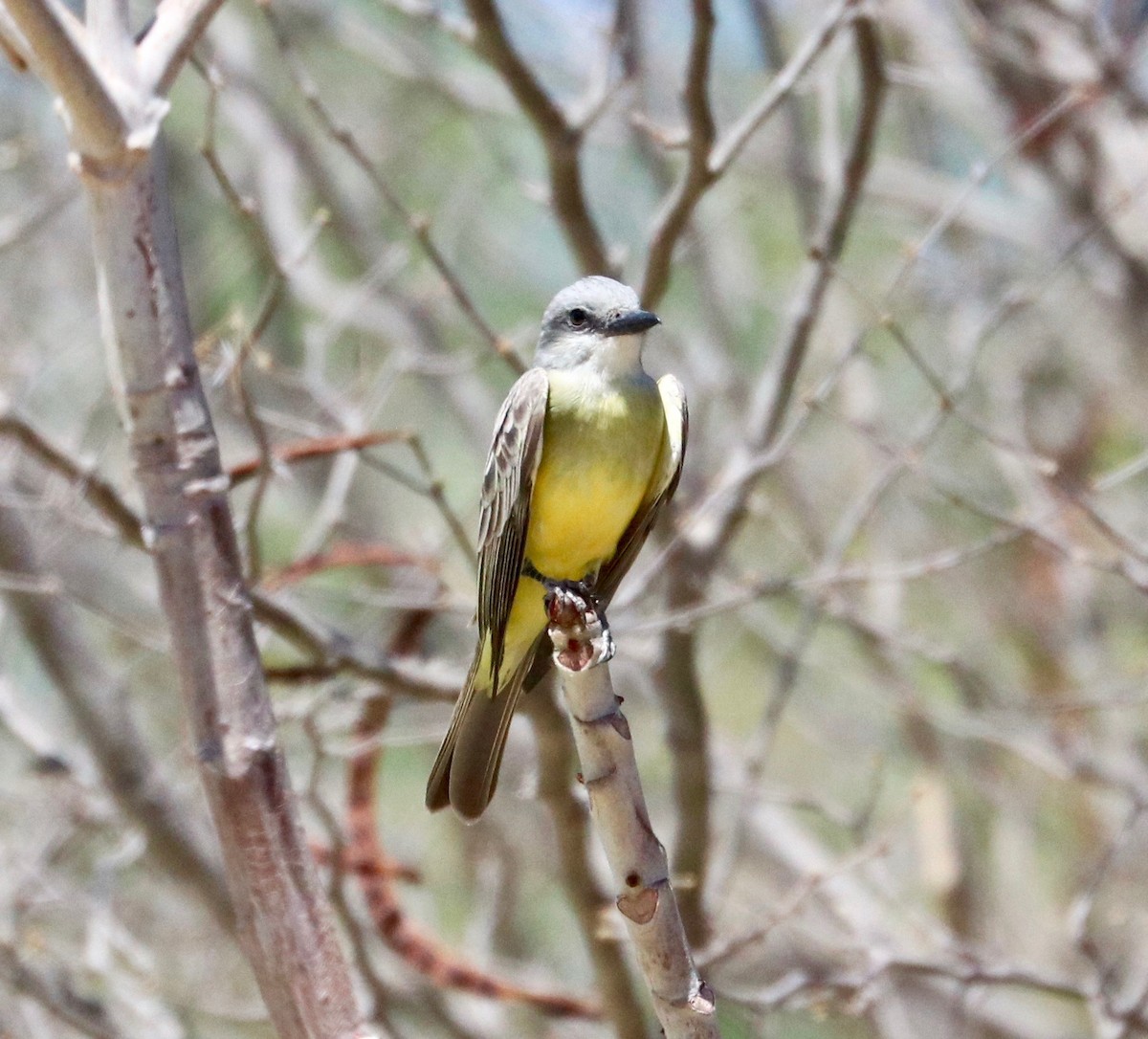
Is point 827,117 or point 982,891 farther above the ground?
point 827,117

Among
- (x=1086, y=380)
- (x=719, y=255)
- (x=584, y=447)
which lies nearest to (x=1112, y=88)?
(x=1086, y=380)

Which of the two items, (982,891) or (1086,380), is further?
(1086,380)

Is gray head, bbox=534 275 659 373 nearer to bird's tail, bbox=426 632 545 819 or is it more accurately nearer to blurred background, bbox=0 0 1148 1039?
blurred background, bbox=0 0 1148 1039

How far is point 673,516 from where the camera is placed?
17.3 feet

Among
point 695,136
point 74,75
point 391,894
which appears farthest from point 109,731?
point 74,75

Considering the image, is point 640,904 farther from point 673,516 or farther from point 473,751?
point 673,516

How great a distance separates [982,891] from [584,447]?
463 cm

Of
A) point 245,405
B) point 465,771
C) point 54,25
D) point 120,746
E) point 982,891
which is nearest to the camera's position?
point 54,25

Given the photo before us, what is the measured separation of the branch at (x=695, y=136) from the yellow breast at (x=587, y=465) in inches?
25.2

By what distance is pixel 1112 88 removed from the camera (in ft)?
20.5

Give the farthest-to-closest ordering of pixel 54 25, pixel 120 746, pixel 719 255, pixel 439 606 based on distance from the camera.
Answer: pixel 719 255 < pixel 120 746 < pixel 439 606 < pixel 54 25

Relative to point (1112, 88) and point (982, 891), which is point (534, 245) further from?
point (982, 891)

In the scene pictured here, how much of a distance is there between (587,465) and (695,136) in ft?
3.45

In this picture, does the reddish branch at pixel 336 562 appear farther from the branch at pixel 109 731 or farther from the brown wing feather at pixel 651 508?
the branch at pixel 109 731
